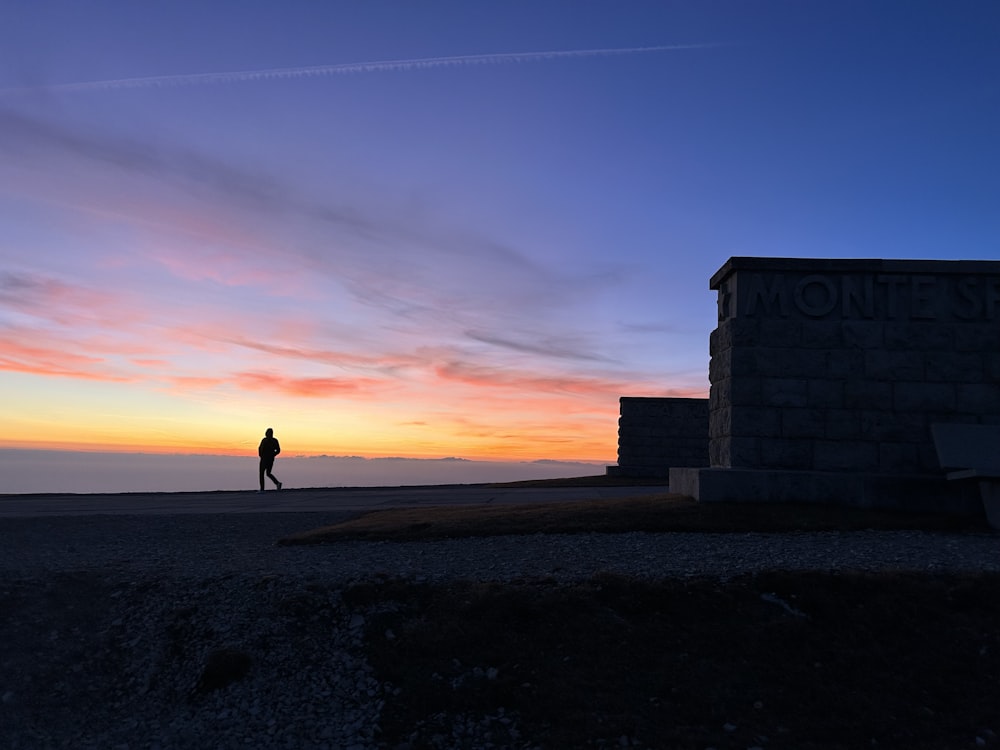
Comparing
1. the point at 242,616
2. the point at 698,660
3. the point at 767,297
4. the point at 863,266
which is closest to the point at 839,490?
the point at 767,297

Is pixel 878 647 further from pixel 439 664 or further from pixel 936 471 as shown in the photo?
pixel 936 471

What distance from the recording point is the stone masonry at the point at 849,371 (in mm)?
14750

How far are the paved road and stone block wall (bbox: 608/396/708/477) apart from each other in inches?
265

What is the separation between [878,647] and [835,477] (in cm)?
658

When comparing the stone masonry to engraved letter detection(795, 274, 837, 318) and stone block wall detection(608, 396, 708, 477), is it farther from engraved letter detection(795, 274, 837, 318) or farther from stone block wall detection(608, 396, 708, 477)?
stone block wall detection(608, 396, 708, 477)

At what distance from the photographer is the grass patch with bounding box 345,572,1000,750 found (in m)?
7.30

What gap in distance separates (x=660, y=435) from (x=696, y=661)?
22920 millimetres

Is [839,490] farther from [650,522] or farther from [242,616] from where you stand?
[242,616]

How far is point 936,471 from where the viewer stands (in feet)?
48.3

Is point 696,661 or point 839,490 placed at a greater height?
point 839,490

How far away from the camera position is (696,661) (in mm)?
8203

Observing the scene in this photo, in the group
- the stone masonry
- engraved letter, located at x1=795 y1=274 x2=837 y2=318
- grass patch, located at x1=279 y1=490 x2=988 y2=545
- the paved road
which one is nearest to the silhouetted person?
the paved road

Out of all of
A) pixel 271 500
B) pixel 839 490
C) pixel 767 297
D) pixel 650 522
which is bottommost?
pixel 271 500

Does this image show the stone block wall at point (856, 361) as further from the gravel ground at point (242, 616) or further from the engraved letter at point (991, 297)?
the gravel ground at point (242, 616)
